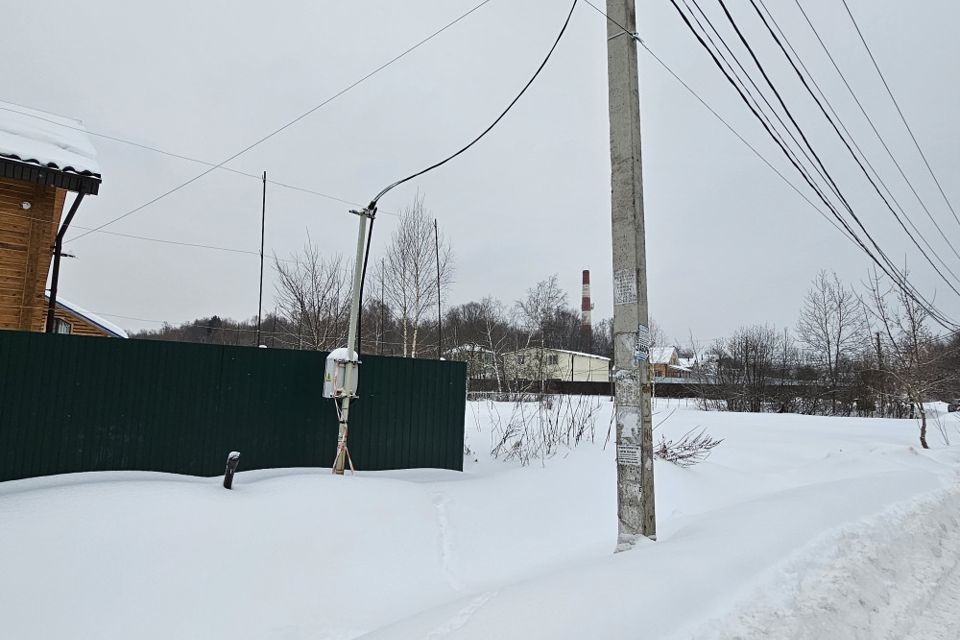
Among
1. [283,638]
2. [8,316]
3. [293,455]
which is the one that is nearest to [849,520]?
[283,638]

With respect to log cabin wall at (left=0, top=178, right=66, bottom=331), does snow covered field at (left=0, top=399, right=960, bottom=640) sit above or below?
below

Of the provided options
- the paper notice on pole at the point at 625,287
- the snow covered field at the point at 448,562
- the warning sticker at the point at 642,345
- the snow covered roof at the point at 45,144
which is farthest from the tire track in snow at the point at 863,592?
the snow covered roof at the point at 45,144

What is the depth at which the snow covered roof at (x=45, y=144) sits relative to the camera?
271 inches

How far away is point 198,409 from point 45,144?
479cm

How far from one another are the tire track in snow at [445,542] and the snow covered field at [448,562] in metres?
0.02

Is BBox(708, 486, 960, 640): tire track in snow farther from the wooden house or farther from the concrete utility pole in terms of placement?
the wooden house

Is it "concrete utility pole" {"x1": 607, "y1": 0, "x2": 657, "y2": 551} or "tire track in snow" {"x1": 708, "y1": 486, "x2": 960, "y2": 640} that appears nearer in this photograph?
"tire track in snow" {"x1": 708, "y1": 486, "x2": 960, "y2": 640}

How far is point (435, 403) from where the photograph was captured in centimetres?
737

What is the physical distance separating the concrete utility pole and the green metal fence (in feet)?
12.0

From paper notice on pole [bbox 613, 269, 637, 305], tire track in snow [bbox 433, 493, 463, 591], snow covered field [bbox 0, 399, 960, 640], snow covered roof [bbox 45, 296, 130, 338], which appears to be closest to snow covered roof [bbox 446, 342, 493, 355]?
snow covered roof [bbox 45, 296, 130, 338]

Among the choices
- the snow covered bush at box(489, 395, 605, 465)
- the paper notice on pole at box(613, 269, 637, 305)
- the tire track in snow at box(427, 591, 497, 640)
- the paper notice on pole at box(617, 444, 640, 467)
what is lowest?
the tire track in snow at box(427, 591, 497, 640)

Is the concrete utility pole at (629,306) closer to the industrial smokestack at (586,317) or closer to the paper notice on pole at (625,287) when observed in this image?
the paper notice on pole at (625,287)

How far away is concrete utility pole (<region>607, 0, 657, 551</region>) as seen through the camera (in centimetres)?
394

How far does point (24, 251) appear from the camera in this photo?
7.49 metres
